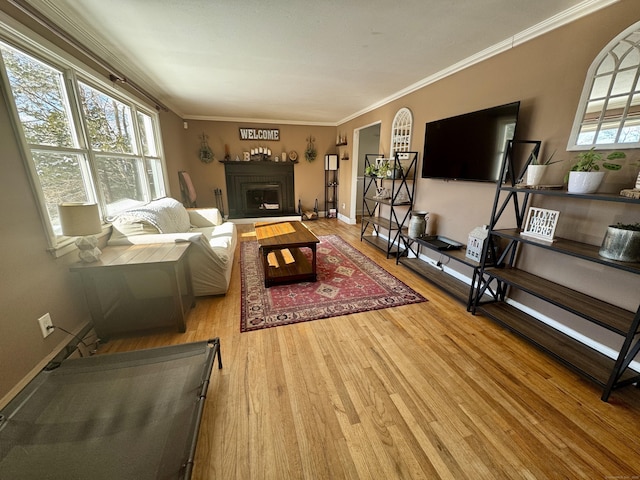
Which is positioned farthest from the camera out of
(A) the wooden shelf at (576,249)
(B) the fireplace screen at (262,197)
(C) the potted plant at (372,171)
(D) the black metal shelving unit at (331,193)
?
(D) the black metal shelving unit at (331,193)

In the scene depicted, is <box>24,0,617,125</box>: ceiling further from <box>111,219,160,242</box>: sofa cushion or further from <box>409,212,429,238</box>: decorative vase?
<box>409,212,429,238</box>: decorative vase

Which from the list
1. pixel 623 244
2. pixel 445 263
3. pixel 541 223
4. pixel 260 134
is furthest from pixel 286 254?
pixel 260 134

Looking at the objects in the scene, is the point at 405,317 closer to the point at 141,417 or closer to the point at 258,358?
the point at 258,358

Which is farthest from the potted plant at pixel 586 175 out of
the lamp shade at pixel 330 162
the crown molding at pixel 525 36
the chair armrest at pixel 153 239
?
the lamp shade at pixel 330 162

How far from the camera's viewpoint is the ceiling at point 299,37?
1.77 meters

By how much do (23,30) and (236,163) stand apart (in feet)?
14.2

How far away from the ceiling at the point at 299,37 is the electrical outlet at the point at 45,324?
202cm

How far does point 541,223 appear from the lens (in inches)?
76.4

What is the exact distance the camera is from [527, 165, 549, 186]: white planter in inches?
73.2

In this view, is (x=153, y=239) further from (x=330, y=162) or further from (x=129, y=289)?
(x=330, y=162)

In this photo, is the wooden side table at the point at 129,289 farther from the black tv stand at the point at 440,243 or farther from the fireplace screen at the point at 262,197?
the fireplace screen at the point at 262,197

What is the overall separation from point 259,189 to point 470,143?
468 cm

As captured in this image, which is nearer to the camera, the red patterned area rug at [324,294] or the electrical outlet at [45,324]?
the electrical outlet at [45,324]

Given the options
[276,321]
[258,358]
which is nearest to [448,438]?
[258,358]
